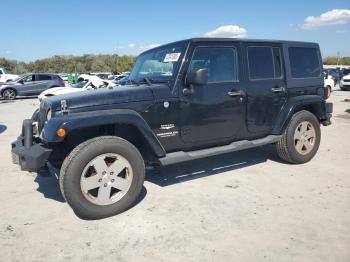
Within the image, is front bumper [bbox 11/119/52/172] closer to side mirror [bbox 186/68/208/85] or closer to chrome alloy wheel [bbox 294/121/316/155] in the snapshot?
side mirror [bbox 186/68/208/85]

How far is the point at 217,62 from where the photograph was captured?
180 inches

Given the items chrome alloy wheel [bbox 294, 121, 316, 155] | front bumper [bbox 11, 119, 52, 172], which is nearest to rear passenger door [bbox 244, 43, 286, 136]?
chrome alloy wheel [bbox 294, 121, 316, 155]

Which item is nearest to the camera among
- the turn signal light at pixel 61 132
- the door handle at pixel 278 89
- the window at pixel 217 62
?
the turn signal light at pixel 61 132

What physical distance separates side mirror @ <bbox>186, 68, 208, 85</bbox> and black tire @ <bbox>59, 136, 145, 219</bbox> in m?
1.11

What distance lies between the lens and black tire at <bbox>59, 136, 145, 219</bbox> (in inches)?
135

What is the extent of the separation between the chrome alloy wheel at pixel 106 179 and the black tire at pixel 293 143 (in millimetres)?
2725

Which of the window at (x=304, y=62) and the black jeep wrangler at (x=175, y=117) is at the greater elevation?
the window at (x=304, y=62)

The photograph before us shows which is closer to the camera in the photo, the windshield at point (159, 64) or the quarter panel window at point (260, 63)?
the windshield at point (159, 64)

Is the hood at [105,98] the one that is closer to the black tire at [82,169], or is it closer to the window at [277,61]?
the black tire at [82,169]

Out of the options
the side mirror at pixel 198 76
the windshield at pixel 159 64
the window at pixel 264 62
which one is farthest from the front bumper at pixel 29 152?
the window at pixel 264 62

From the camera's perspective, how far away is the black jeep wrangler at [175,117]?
3.56 m

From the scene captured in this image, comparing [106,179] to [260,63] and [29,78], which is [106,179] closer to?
[260,63]

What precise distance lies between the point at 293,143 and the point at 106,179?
3139mm

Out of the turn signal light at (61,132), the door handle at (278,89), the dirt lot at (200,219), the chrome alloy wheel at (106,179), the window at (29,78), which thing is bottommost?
the dirt lot at (200,219)
